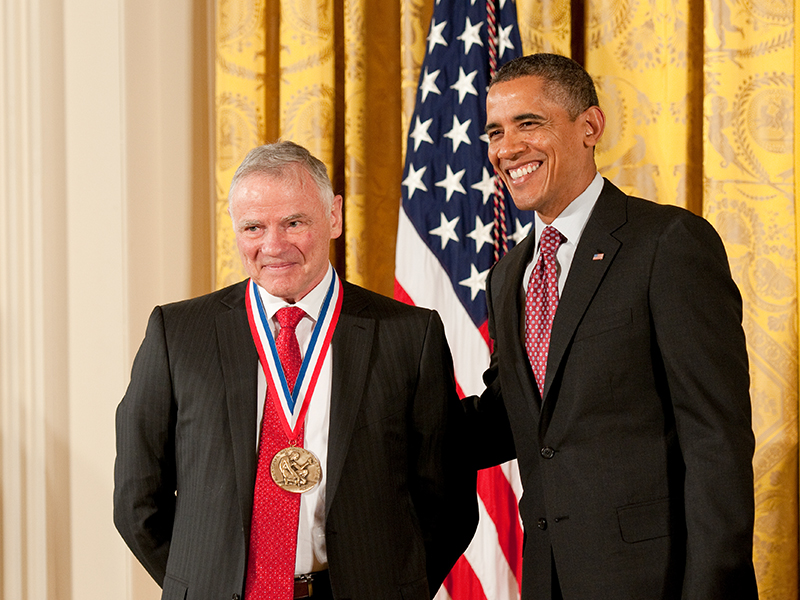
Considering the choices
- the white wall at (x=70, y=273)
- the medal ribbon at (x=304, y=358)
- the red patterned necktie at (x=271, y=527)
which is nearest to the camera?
the red patterned necktie at (x=271, y=527)

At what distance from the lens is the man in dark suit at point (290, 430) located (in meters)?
1.93

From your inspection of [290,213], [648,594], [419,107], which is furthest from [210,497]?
[419,107]

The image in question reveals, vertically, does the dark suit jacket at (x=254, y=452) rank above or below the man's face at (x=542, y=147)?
below

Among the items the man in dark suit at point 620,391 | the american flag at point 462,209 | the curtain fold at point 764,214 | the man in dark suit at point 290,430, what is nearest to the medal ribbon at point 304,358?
the man in dark suit at point 290,430

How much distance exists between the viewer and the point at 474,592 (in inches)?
137

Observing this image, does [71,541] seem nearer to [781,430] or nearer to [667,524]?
[667,524]

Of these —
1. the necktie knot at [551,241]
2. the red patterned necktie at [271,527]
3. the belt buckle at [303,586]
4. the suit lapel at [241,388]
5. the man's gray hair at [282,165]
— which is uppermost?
the man's gray hair at [282,165]

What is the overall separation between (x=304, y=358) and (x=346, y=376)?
0.37 feet

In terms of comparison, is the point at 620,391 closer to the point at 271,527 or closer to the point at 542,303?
the point at 542,303

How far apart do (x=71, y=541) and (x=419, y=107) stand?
95.2 inches

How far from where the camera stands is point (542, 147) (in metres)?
2.25

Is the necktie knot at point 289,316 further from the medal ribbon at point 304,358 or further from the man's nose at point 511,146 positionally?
the man's nose at point 511,146

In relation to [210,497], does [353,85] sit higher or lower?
higher

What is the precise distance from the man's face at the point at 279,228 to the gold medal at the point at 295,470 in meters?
0.41
